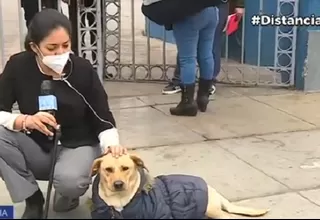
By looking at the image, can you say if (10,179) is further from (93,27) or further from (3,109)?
(93,27)

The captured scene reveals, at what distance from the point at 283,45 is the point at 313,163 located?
245 cm

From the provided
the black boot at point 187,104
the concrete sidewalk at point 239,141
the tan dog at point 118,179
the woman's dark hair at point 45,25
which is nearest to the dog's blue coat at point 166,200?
the tan dog at point 118,179

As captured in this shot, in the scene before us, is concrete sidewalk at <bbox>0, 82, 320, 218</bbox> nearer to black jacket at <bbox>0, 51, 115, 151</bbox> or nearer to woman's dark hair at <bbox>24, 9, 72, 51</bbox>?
black jacket at <bbox>0, 51, 115, 151</bbox>

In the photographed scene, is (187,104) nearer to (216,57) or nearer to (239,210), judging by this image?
(216,57)

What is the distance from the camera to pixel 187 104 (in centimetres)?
574

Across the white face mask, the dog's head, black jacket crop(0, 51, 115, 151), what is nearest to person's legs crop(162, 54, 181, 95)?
black jacket crop(0, 51, 115, 151)

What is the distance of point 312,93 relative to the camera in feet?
21.5

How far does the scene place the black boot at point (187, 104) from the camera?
5.71 metres

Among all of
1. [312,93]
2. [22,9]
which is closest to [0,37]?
[22,9]

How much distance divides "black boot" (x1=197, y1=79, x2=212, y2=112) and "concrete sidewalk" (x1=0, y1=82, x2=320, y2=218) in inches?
3.2

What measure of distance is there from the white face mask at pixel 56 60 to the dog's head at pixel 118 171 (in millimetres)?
505

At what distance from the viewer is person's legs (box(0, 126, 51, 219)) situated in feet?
11.5

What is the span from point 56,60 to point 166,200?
847mm

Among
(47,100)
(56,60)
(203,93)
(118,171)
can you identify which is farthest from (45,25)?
(203,93)
